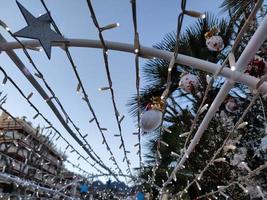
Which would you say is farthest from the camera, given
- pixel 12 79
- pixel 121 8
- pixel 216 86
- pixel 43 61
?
pixel 216 86

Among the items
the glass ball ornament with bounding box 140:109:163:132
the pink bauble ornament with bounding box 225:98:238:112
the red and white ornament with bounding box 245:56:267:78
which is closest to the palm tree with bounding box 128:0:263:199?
the pink bauble ornament with bounding box 225:98:238:112

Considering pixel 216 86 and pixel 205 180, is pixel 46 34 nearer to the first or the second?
pixel 216 86

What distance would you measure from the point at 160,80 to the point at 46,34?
342 cm

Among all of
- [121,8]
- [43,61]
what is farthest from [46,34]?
[43,61]

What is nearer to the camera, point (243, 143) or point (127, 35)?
point (127, 35)

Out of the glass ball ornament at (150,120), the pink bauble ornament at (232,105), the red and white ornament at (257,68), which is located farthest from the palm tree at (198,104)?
the glass ball ornament at (150,120)

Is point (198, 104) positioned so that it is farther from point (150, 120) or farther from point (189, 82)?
point (150, 120)

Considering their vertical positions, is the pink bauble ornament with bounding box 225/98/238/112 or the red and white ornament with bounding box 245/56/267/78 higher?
the pink bauble ornament with bounding box 225/98/238/112

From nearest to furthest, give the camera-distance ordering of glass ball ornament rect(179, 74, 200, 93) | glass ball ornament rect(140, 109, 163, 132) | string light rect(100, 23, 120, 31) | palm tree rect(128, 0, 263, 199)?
string light rect(100, 23, 120, 31) < glass ball ornament rect(140, 109, 163, 132) < glass ball ornament rect(179, 74, 200, 93) < palm tree rect(128, 0, 263, 199)

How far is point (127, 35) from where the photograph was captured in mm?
1861

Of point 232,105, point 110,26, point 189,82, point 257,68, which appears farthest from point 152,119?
point 232,105

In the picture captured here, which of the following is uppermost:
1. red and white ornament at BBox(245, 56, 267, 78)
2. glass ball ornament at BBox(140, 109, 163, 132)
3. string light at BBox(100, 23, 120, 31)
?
red and white ornament at BBox(245, 56, 267, 78)

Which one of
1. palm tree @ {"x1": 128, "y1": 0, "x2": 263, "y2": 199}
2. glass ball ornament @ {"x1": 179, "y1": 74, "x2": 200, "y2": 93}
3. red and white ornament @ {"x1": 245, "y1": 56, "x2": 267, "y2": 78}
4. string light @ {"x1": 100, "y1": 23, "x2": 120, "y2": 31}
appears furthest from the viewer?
palm tree @ {"x1": 128, "y1": 0, "x2": 263, "y2": 199}

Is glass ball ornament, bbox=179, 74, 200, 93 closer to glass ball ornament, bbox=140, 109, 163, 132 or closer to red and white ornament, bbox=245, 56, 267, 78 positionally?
red and white ornament, bbox=245, 56, 267, 78
